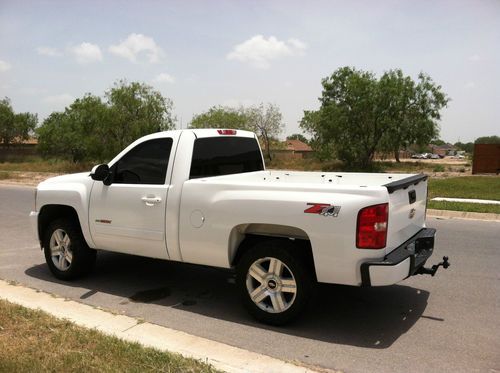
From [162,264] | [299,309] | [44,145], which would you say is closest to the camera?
[299,309]

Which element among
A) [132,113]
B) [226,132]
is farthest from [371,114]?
[226,132]

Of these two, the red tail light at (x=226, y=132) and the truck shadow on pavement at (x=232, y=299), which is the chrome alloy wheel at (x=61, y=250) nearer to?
the truck shadow on pavement at (x=232, y=299)

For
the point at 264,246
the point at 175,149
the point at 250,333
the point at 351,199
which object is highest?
the point at 175,149

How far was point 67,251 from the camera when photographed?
609 centimetres

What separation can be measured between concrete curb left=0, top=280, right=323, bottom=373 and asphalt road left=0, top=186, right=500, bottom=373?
0.67 ft

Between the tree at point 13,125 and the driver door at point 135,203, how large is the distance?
61139mm

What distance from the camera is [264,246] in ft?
14.8

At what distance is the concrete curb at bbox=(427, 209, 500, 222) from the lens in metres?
11.1

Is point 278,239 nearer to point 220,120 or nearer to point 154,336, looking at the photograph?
point 154,336

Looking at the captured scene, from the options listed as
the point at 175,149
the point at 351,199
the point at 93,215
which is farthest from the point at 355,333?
the point at 93,215

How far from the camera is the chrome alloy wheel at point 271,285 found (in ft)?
14.6

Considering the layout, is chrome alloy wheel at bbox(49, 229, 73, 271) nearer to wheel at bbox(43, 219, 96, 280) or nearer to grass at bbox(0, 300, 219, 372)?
wheel at bbox(43, 219, 96, 280)

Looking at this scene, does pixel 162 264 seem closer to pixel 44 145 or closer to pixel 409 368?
pixel 409 368

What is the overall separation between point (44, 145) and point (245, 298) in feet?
160
